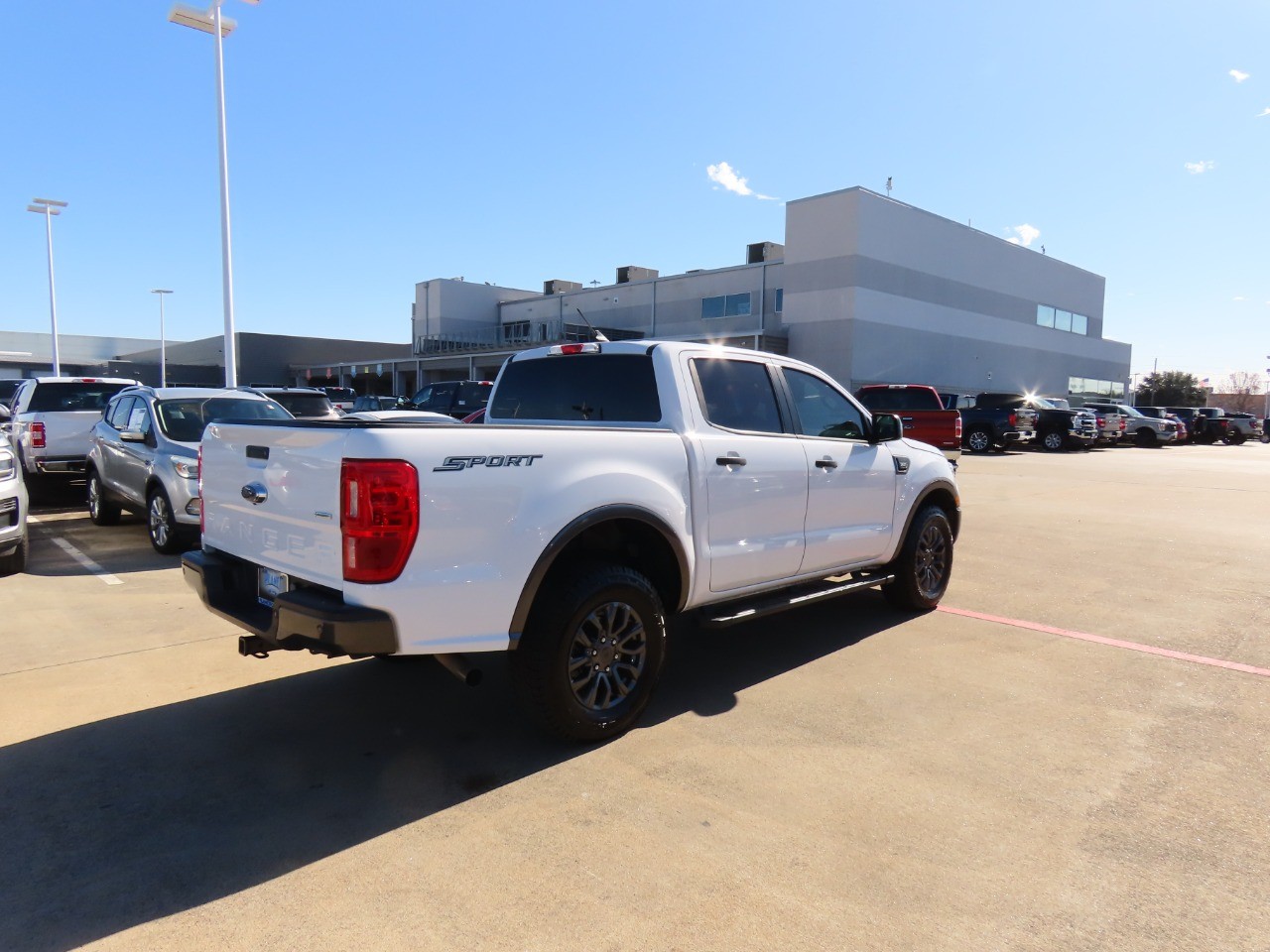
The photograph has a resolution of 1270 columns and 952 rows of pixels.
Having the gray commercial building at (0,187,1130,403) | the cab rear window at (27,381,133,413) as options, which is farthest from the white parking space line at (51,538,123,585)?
the gray commercial building at (0,187,1130,403)

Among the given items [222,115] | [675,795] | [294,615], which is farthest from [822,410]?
[222,115]

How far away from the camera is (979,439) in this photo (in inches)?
1041

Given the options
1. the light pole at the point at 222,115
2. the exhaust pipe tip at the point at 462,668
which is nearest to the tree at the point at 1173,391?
the light pole at the point at 222,115

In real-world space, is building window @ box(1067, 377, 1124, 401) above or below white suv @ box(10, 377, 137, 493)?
above

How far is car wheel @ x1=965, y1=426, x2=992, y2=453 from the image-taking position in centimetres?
2619

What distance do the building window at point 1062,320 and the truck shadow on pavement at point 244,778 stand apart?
48.5 meters

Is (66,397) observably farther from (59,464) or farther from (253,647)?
(253,647)

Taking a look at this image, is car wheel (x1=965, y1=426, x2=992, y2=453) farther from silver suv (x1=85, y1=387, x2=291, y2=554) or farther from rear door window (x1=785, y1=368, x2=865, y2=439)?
rear door window (x1=785, y1=368, x2=865, y2=439)

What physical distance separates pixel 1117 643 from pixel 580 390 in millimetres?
4000

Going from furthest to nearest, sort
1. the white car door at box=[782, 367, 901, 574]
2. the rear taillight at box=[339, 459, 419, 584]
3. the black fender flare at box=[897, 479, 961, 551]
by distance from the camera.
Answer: the black fender flare at box=[897, 479, 961, 551]
the white car door at box=[782, 367, 901, 574]
the rear taillight at box=[339, 459, 419, 584]

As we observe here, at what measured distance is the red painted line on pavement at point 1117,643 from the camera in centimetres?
510

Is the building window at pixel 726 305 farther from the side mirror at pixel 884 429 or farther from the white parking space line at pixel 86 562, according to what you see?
the side mirror at pixel 884 429

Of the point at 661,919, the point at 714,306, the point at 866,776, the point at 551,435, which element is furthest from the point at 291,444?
the point at 714,306

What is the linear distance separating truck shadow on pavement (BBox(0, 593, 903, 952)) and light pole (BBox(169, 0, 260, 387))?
12.8 metres
